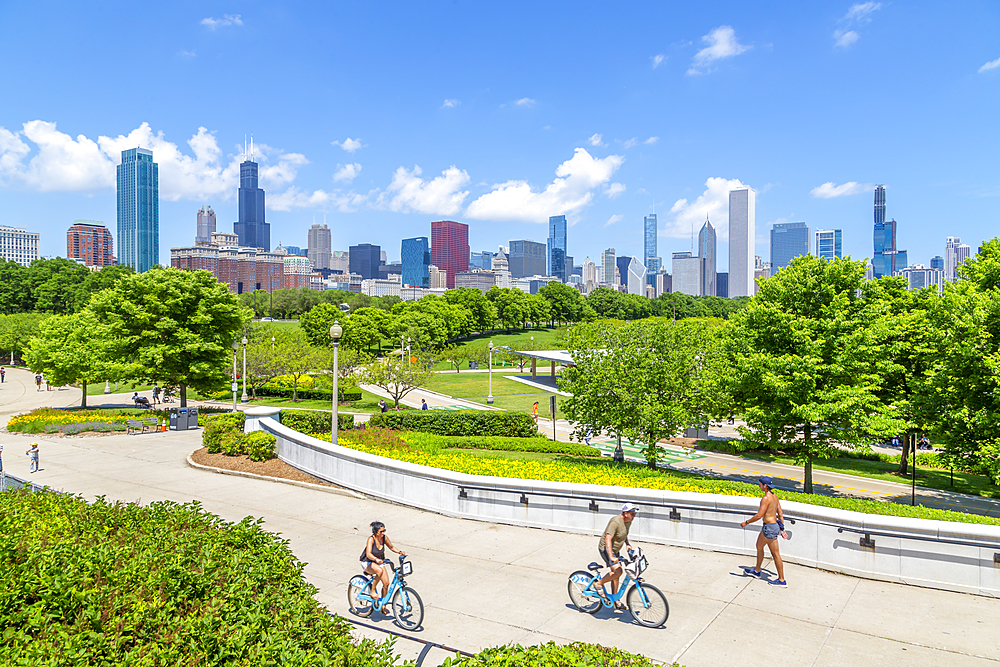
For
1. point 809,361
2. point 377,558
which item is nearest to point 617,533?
point 377,558

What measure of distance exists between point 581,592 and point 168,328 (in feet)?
116

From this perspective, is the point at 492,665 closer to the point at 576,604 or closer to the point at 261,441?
the point at 576,604

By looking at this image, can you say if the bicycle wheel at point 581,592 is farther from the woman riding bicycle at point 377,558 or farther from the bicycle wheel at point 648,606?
the woman riding bicycle at point 377,558

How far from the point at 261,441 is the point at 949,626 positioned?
56.1ft

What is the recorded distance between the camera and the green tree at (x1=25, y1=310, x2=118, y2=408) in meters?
36.7

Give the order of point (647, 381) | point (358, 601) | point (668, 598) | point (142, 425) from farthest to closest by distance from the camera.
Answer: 1. point (142, 425)
2. point (647, 381)
3. point (668, 598)
4. point (358, 601)

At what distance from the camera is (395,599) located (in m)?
7.45

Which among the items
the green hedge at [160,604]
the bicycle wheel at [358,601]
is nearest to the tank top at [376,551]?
the bicycle wheel at [358,601]

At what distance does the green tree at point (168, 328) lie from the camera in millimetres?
35969

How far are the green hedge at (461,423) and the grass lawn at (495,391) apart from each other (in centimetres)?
1675

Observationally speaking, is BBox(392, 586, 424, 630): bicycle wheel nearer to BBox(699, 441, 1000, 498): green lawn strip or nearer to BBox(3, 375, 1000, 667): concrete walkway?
BBox(3, 375, 1000, 667): concrete walkway

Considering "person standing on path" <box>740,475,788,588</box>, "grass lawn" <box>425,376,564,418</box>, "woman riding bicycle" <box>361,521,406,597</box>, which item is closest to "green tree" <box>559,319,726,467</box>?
"person standing on path" <box>740,475,788,588</box>

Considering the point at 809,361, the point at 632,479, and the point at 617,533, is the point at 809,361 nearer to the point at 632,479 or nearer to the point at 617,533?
the point at 632,479

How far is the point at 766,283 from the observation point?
21.2 meters
